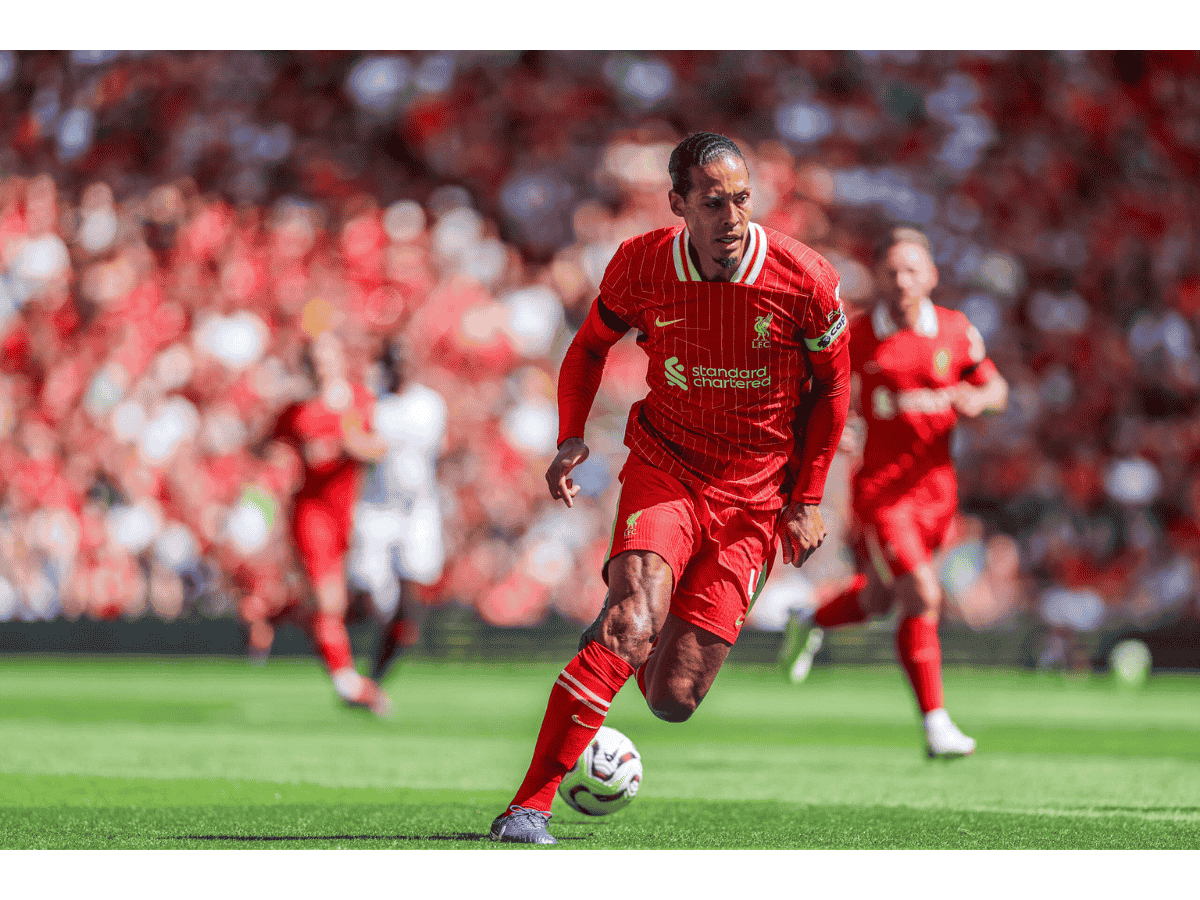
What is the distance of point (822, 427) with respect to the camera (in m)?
5.07

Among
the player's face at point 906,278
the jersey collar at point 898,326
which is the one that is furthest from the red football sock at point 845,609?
the player's face at point 906,278

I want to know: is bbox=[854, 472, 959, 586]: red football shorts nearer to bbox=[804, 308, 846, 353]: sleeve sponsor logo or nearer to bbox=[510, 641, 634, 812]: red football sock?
bbox=[804, 308, 846, 353]: sleeve sponsor logo

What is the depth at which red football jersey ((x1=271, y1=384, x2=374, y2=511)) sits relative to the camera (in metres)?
10.5

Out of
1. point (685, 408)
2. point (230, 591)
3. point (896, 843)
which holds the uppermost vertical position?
point (685, 408)

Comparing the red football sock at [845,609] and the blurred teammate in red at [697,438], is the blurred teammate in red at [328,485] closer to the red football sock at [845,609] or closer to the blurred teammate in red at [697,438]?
the red football sock at [845,609]

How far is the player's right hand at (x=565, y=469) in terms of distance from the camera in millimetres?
4738

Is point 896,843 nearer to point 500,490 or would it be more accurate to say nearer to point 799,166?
point 500,490

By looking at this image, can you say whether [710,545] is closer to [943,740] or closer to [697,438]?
[697,438]

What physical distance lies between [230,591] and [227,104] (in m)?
8.06

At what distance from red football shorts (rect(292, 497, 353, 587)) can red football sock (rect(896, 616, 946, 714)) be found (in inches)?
176

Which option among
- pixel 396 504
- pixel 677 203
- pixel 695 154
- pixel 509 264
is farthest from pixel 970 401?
pixel 509 264

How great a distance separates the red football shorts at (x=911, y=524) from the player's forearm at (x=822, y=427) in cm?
252

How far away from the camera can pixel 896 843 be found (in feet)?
15.7

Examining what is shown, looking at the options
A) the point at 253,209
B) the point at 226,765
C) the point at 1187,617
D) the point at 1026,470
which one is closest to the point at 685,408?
the point at 226,765
